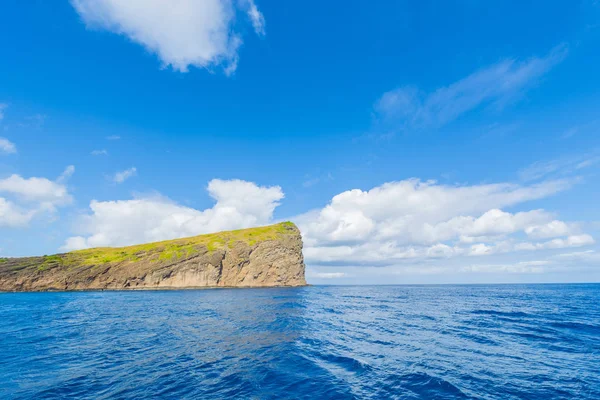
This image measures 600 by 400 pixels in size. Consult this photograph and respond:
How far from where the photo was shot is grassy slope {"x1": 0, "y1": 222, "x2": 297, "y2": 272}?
138 metres

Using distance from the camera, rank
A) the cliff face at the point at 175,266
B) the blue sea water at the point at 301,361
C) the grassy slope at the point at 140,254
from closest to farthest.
A: the blue sea water at the point at 301,361 → the cliff face at the point at 175,266 → the grassy slope at the point at 140,254

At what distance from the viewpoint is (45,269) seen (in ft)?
436

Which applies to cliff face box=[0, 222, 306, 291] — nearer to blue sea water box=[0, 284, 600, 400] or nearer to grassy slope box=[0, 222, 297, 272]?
grassy slope box=[0, 222, 297, 272]

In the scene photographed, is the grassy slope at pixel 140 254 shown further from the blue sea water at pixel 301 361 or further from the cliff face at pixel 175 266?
the blue sea water at pixel 301 361

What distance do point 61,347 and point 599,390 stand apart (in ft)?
128

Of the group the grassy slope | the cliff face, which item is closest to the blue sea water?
the cliff face

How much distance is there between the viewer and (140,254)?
15062cm

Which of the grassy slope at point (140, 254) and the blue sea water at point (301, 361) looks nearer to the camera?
the blue sea water at point (301, 361)

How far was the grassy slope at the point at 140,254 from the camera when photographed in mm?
137750

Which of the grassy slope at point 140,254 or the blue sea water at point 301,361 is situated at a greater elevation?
the grassy slope at point 140,254

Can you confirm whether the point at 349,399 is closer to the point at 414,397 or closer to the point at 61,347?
the point at 414,397

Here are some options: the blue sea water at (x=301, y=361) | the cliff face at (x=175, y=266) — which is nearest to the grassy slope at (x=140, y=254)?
the cliff face at (x=175, y=266)

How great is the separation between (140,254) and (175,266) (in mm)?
23067

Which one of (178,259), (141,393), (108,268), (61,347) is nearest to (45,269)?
(108,268)
